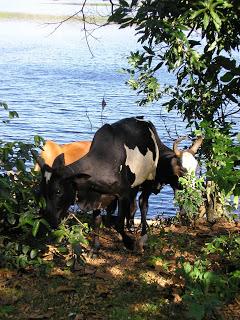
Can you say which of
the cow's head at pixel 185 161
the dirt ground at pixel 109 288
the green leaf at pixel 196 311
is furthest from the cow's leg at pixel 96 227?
the green leaf at pixel 196 311

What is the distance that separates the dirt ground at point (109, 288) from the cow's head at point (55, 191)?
530mm

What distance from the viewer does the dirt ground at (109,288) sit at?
5285 mm

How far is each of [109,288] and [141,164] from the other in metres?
2.34

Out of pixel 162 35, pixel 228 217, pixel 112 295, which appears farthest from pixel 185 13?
pixel 228 217

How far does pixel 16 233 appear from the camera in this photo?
6.70m

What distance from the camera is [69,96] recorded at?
2698 cm

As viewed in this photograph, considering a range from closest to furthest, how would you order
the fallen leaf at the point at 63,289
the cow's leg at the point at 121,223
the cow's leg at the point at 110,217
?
the fallen leaf at the point at 63,289 → the cow's leg at the point at 121,223 → the cow's leg at the point at 110,217

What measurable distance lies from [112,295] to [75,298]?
387 millimetres

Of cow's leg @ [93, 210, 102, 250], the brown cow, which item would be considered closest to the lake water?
the brown cow

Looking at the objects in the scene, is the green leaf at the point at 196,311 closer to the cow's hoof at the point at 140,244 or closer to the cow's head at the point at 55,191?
the cow's head at the point at 55,191

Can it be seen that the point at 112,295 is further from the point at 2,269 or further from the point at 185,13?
the point at 185,13

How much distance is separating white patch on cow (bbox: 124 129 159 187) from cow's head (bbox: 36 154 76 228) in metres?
→ 1.08

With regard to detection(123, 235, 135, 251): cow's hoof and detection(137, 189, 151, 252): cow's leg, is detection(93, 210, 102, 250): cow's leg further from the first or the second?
detection(137, 189, 151, 252): cow's leg

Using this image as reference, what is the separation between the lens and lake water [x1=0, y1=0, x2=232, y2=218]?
19203 millimetres
